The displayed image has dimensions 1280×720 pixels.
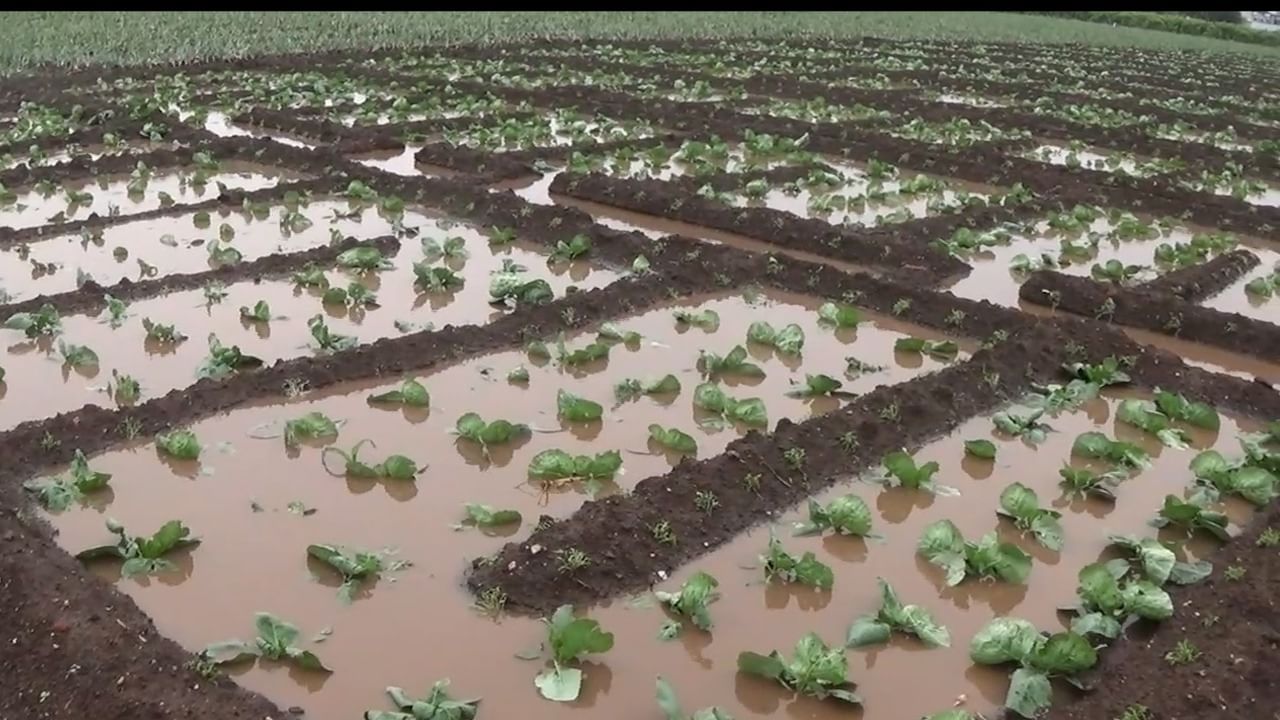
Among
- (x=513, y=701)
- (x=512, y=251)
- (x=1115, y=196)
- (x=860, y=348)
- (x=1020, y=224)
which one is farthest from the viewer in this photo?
(x=1115, y=196)

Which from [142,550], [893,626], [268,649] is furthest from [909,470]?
[142,550]

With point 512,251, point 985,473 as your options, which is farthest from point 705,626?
point 512,251

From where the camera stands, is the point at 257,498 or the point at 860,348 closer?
the point at 257,498

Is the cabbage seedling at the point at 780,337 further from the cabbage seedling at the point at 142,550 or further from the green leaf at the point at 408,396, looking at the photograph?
the cabbage seedling at the point at 142,550

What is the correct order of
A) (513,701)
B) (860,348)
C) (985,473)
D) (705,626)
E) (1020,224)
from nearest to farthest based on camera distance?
1. (513,701)
2. (705,626)
3. (985,473)
4. (860,348)
5. (1020,224)

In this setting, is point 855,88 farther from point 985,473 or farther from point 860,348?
point 985,473

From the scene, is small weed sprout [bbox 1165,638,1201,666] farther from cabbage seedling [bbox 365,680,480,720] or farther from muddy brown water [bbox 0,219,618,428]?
muddy brown water [bbox 0,219,618,428]
